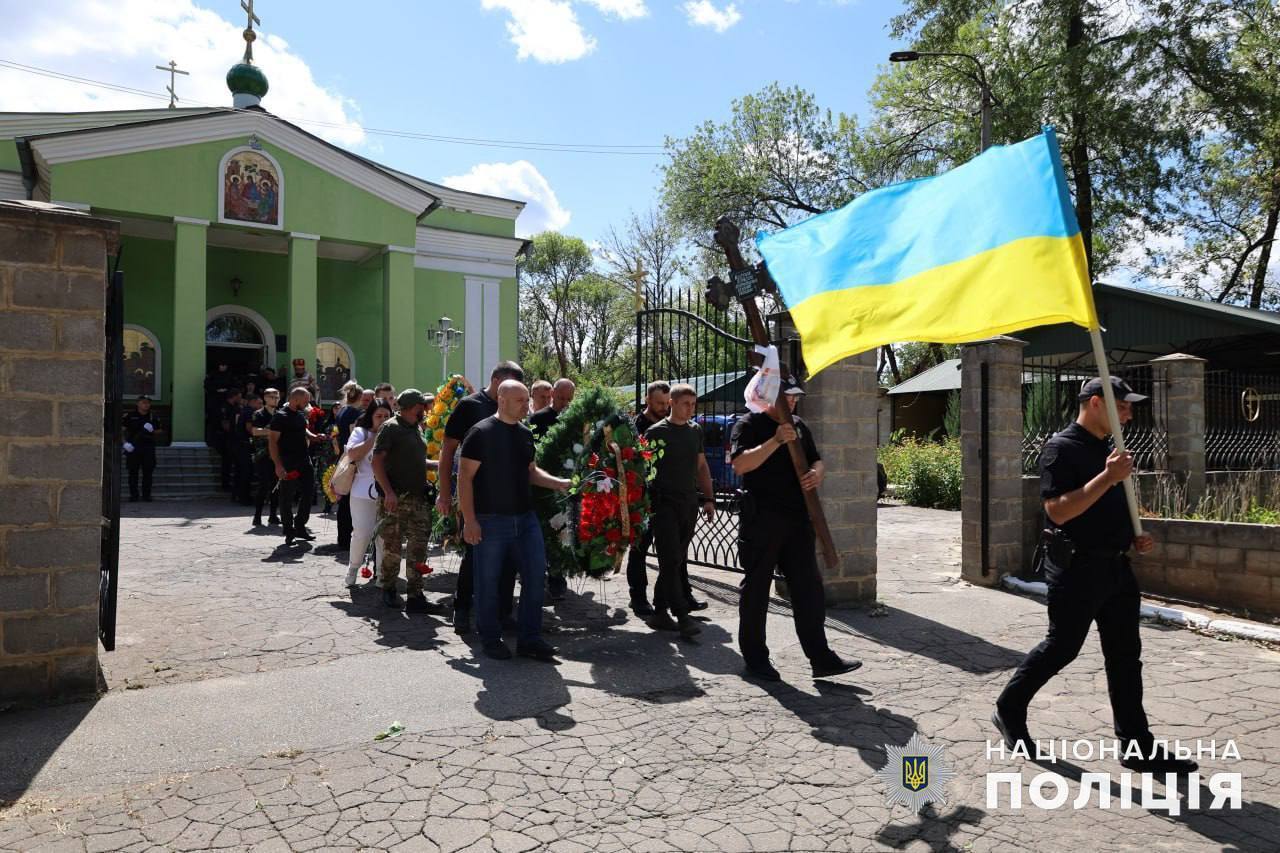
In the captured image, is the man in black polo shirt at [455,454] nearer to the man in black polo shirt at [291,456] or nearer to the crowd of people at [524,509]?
the crowd of people at [524,509]

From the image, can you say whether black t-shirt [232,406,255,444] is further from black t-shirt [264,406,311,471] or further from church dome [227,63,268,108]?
church dome [227,63,268,108]

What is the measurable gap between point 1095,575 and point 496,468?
11.6ft

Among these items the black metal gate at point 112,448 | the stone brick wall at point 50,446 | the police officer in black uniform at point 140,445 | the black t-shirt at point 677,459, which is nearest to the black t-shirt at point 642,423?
the black t-shirt at point 677,459

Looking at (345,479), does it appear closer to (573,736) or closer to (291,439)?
(291,439)

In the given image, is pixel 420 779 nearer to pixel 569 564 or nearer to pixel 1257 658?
pixel 569 564

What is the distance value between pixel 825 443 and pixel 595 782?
439 centimetres

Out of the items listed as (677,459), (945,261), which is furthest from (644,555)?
(945,261)

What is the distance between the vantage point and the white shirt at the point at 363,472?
7684mm

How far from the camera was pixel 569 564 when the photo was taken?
673 centimetres

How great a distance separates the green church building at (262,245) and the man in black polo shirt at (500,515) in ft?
52.6

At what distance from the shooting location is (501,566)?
5789mm

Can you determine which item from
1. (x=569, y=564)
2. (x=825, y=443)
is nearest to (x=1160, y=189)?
(x=825, y=443)

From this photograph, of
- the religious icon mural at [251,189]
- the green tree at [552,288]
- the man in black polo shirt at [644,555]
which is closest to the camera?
the man in black polo shirt at [644,555]

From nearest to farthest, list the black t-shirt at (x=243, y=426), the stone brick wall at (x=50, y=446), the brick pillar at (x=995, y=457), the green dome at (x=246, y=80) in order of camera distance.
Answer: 1. the stone brick wall at (x=50, y=446)
2. the brick pillar at (x=995, y=457)
3. the black t-shirt at (x=243, y=426)
4. the green dome at (x=246, y=80)
